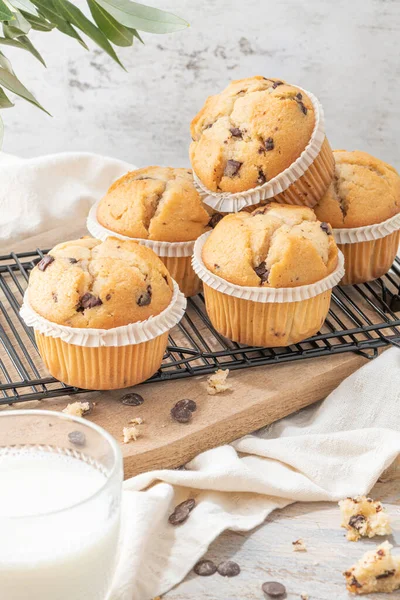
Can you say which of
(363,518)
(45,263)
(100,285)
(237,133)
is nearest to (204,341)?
(100,285)

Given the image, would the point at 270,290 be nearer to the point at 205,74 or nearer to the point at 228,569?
the point at 228,569

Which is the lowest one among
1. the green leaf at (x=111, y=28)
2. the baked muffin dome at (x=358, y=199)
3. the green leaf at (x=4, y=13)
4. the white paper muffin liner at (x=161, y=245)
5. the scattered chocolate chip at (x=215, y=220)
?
the white paper muffin liner at (x=161, y=245)

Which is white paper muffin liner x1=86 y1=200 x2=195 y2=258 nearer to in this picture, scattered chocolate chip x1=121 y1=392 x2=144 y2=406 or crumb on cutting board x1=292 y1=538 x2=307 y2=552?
scattered chocolate chip x1=121 y1=392 x2=144 y2=406

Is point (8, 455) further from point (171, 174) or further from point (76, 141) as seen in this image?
point (76, 141)

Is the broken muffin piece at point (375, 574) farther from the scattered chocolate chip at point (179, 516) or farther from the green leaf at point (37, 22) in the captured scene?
the green leaf at point (37, 22)

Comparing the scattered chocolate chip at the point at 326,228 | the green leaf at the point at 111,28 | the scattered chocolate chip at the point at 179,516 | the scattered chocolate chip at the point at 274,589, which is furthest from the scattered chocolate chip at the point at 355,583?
the green leaf at the point at 111,28
